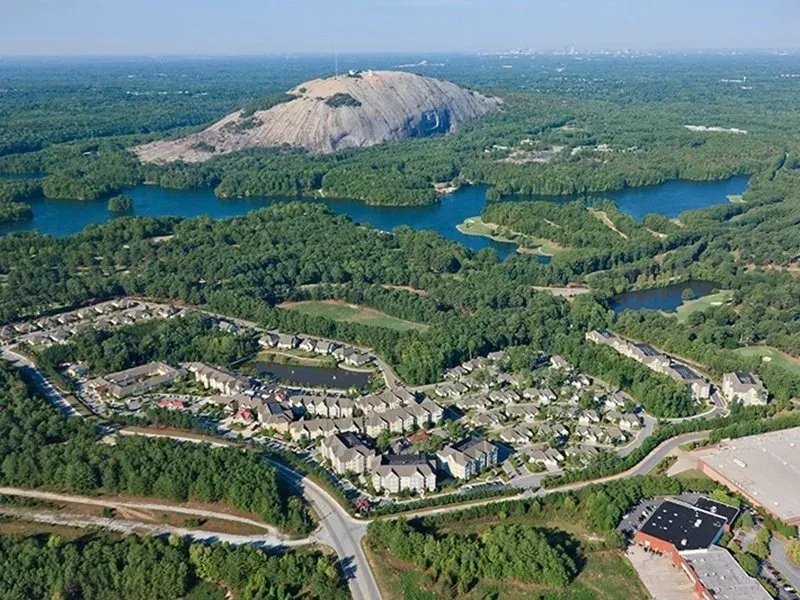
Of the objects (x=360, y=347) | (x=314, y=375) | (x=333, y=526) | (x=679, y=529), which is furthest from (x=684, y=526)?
(x=360, y=347)

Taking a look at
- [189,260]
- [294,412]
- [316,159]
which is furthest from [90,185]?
[294,412]

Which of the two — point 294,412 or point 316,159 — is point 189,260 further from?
point 316,159

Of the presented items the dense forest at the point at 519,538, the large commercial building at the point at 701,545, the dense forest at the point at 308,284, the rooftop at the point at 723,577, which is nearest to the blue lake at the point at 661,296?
the dense forest at the point at 308,284

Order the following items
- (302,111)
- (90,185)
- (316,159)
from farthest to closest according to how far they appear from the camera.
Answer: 1. (302,111)
2. (316,159)
3. (90,185)

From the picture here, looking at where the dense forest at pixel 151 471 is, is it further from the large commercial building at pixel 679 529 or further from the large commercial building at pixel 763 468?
the large commercial building at pixel 763 468

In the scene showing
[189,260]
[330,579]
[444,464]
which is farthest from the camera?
[189,260]

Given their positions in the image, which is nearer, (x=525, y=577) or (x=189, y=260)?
(x=525, y=577)

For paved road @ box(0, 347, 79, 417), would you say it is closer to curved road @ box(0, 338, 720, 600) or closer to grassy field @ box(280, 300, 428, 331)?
curved road @ box(0, 338, 720, 600)

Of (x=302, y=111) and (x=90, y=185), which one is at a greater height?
(x=302, y=111)
